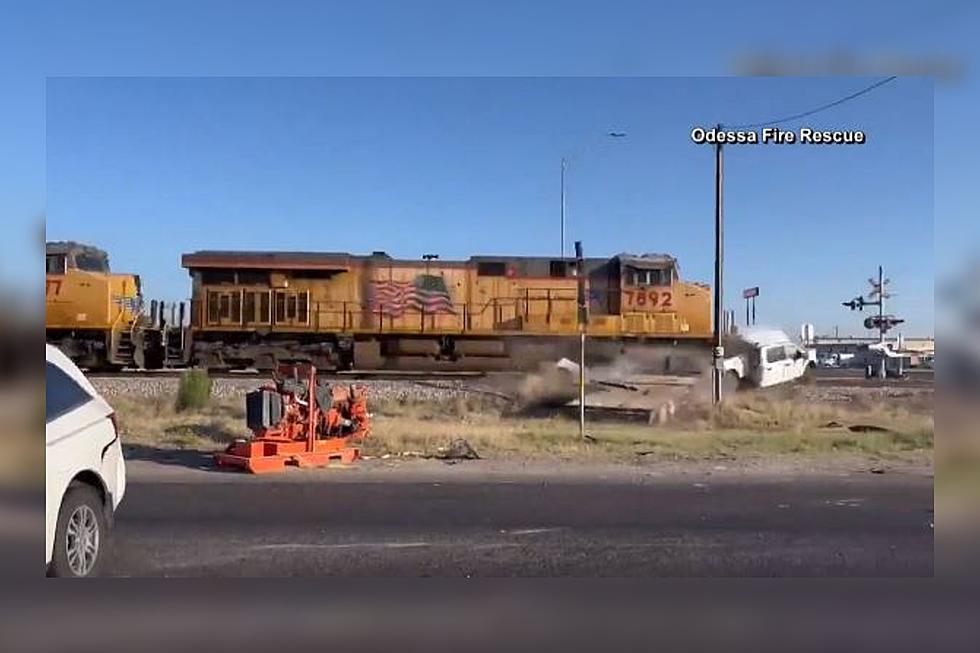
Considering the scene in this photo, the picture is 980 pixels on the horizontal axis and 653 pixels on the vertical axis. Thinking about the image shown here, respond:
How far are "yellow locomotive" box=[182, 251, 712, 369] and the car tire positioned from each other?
618 centimetres

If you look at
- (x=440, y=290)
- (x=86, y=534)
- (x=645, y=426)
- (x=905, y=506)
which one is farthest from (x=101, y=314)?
(x=905, y=506)

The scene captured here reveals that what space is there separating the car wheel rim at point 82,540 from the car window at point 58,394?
605 millimetres

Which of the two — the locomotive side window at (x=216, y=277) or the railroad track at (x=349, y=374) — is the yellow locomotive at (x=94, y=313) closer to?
the railroad track at (x=349, y=374)

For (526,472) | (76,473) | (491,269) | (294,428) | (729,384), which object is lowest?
(526,472)

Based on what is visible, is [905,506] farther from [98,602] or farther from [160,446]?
[160,446]

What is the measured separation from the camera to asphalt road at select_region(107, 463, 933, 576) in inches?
247

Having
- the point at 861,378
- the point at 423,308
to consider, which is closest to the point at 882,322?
the point at 861,378

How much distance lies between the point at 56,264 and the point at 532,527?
429 centimetres

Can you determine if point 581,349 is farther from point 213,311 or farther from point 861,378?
point 213,311

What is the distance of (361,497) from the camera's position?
28.3 ft

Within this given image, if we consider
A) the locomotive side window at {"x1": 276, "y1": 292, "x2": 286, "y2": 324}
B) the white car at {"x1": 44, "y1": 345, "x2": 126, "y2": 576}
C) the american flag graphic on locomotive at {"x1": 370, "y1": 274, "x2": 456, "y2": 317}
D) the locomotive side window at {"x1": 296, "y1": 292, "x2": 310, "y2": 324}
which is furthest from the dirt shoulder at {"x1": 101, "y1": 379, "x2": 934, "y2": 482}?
the locomotive side window at {"x1": 276, "y1": 292, "x2": 286, "y2": 324}

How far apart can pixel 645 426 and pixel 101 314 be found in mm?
8278

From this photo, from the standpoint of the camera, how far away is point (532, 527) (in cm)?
739

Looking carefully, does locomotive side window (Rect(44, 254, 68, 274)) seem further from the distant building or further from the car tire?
the distant building
